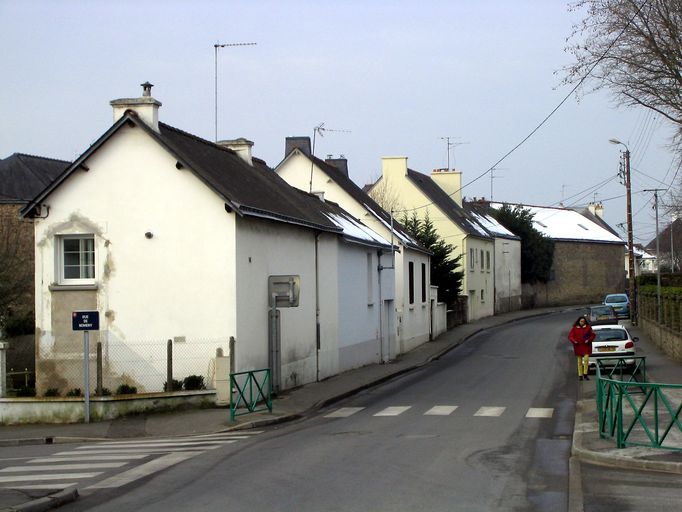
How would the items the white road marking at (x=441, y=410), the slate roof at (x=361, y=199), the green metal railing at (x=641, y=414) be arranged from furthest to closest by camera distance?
the slate roof at (x=361, y=199)
the white road marking at (x=441, y=410)
the green metal railing at (x=641, y=414)

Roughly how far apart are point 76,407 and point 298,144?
28.8 m

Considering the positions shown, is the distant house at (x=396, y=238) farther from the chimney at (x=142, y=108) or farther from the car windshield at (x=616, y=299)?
the chimney at (x=142, y=108)

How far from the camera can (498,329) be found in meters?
51.8

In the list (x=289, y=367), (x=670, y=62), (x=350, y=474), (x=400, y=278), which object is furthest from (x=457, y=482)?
(x=400, y=278)

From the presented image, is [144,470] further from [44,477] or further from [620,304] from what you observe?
[620,304]

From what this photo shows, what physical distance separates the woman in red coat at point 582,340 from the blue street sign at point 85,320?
514 inches

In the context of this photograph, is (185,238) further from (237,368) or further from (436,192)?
(436,192)

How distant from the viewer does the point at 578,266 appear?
78.5 meters

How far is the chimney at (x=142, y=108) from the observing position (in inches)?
811

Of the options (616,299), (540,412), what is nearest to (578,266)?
(616,299)

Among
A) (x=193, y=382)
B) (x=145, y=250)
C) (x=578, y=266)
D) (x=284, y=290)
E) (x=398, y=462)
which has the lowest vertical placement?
(x=398, y=462)

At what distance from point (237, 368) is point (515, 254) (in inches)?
2092

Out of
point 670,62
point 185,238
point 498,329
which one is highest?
point 670,62

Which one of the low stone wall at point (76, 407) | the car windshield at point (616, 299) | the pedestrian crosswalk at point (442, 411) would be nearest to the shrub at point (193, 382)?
the low stone wall at point (76, 407)
